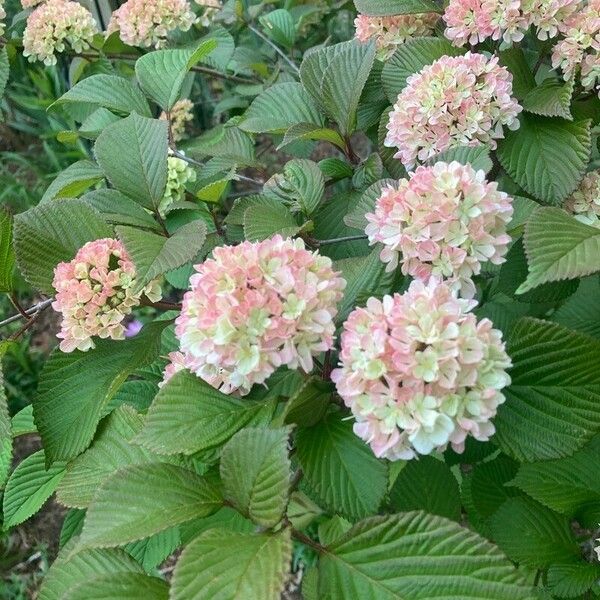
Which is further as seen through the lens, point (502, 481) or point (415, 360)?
point (502, 481)

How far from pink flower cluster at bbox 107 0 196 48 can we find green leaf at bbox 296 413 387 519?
102 cm

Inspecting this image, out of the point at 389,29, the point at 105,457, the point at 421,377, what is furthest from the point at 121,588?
the point at 389,29

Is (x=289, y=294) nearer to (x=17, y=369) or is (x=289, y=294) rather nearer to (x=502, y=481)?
(x=502, y=481)

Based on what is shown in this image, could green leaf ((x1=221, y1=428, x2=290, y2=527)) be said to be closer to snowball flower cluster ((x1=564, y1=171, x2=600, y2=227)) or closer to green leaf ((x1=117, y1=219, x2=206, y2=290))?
green leaf ((x1=117, y1=219, x2=206, y2=290))

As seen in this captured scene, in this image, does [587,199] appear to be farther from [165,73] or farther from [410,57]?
[165,73]

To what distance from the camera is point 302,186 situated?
0.87 metres

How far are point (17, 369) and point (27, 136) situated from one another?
1223 mm

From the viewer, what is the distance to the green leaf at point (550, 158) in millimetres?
854

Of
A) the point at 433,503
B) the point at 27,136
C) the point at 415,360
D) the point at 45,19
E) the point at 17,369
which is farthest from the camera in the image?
the point at 27,136

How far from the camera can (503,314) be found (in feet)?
3.15

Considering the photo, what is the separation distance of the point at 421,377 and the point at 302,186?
39 cm

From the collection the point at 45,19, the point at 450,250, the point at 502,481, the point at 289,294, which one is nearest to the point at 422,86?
the point at 450,250

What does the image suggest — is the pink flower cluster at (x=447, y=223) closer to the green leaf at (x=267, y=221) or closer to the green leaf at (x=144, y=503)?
the green leaf at (x=267, y=221)

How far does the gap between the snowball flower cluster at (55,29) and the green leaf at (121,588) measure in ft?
3.72
